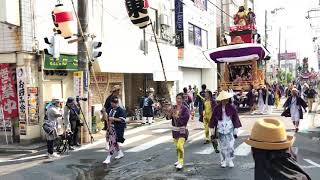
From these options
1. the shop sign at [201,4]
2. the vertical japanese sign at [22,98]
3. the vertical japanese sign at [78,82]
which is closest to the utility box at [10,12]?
the vertical japanese sign at [22,98]

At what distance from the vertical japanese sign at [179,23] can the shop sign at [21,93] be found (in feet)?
51.7

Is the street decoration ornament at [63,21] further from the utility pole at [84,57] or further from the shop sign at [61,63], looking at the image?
the shop sign at [61,63]

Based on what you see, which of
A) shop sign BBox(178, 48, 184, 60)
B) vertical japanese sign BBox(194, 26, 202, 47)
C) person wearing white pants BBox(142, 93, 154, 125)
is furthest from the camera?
vertical japanese sign BBox(194, 26, 202, 47)

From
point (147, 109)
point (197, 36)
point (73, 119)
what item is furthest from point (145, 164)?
point (197, 36)

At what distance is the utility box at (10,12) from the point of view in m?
13.2

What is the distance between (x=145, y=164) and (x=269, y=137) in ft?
24.7

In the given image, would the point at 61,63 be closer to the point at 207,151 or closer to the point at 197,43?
the point at 207,151

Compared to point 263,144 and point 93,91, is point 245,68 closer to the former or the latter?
point 93,91

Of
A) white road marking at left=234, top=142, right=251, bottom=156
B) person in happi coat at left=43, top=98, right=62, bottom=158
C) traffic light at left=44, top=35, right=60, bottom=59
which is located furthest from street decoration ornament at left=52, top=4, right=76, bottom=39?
white road marking at left=234, top=142, right=251, bottom=156

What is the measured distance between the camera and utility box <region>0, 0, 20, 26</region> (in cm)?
1321

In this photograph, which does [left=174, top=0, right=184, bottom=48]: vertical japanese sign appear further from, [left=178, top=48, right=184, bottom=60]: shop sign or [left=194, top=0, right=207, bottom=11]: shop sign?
[left=194, top=0, right=207, bottom=11]: shop sign

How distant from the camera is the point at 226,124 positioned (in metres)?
9.98

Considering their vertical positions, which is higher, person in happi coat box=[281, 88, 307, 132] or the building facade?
the building facade

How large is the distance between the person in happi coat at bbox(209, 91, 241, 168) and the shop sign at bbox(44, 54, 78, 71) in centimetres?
691
